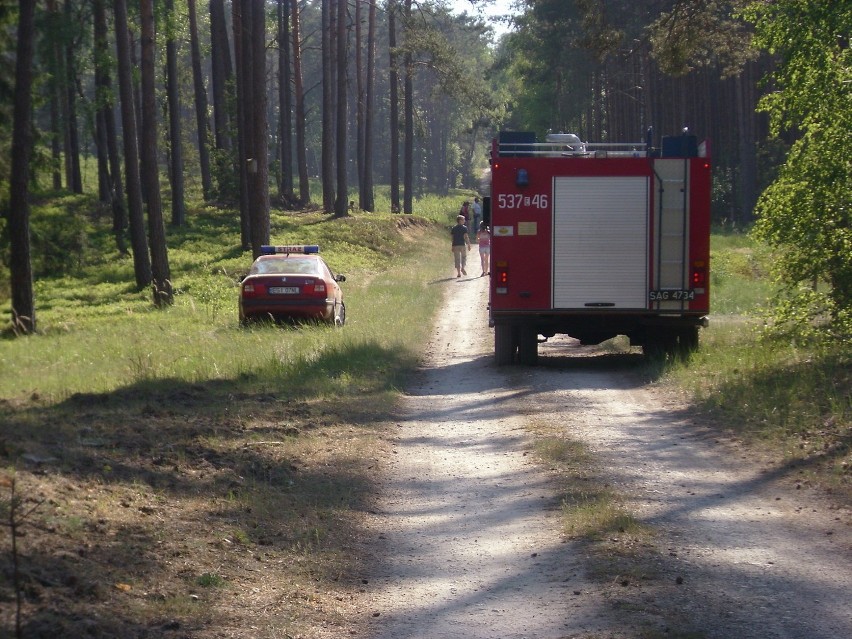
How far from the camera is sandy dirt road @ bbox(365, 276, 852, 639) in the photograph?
5711mm

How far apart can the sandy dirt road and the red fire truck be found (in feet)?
10.7

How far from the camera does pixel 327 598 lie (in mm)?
6305

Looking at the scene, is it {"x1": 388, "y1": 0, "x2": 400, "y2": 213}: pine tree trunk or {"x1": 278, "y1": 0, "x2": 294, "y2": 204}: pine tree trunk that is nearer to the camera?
{"x1": 388, "y1": 0, "x2": 400, "y2": 213}: pine tree trunk

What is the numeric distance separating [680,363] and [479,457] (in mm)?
6348

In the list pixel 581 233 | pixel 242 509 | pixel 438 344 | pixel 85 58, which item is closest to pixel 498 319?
pixel 581 233

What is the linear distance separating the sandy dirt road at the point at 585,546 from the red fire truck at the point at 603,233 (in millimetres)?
3272

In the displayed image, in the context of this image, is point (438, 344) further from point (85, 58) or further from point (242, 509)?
point (85, 58)

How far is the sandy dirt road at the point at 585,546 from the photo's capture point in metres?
5.71

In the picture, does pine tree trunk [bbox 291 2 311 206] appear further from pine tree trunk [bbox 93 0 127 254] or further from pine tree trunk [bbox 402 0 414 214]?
pine tree trunk [bbox 93 0 127 254]

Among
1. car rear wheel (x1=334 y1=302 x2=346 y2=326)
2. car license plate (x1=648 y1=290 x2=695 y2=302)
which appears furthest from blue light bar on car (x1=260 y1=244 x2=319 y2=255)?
car license plate (x1=648 y1=290 x2=695 y2=302)

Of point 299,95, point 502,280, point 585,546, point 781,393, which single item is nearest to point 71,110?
point 299,95

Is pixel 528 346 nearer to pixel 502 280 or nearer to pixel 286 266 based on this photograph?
pixel 502 280

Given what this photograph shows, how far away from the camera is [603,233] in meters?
16.0

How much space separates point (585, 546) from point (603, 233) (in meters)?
9.57
